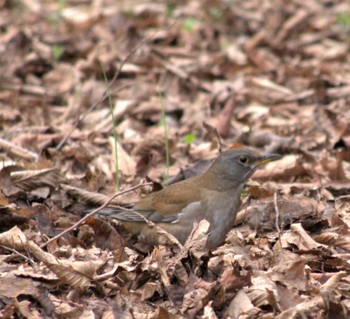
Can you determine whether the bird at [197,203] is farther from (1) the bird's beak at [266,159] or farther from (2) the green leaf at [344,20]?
(2) the green leaf at [344,20]

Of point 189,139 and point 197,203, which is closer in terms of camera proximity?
point 197,203

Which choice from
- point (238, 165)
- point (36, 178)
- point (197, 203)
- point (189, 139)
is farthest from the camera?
point (189, 139)

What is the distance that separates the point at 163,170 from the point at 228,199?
5.28ft

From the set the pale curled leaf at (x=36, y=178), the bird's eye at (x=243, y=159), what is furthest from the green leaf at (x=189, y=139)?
the pale curled leaf at (x=36, y=178)

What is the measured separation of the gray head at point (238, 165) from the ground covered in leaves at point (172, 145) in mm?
319

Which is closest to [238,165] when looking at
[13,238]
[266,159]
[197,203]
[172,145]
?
[266,159]

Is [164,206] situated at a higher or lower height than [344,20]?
higher

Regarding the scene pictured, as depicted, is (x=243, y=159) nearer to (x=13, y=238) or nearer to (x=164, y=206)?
(x=164, y=206)

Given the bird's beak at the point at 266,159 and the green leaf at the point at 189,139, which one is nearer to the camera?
the bird's beak at the point at 266,159

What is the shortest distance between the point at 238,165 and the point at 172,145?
5.80 ft

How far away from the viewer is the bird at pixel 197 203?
7602 millimetres

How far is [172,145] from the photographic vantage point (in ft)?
31.7

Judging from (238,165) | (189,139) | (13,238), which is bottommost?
(189,139)

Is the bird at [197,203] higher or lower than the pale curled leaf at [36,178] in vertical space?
lower
